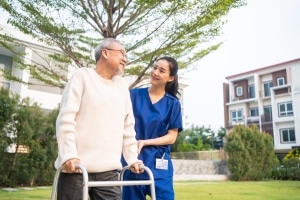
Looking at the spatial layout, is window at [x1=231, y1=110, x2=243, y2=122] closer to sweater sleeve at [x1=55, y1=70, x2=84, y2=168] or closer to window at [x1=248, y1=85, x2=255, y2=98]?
window at [x1=248, y1=85, x2=255, y2=98]

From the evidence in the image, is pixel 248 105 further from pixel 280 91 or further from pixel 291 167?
pixel 291 167

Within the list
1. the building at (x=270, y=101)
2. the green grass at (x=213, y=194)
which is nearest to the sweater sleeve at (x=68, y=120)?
the green grass at (x=213, y=194)

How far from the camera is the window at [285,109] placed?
961 inches

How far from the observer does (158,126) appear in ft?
6.72

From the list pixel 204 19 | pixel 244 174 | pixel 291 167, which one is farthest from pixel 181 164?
pixel 204 19

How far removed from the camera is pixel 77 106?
5.10ft

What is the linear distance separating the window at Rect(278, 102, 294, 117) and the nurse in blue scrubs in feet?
80.6

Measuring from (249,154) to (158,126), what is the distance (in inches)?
509

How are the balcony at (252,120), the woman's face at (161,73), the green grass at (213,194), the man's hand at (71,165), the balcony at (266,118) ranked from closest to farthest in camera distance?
the man's hand at (71,165), the woman's face at (161,73), the green grass at (213,194), the balcony at (266,118), the balcony at (252,120)

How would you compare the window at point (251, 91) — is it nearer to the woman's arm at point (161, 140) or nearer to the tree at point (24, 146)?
the tree at point (24, 146)

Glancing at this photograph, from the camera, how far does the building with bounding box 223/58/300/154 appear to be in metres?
24.2

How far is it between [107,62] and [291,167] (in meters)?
14.8

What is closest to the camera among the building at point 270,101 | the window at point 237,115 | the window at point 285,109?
the building at point 270,101

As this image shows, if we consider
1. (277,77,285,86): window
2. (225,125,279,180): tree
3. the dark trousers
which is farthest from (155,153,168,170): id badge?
(277,77,285,86): window
